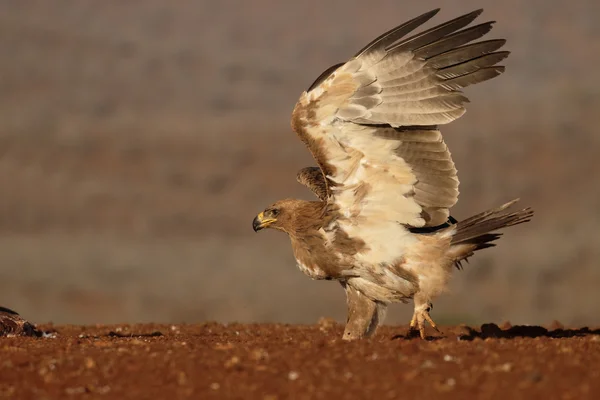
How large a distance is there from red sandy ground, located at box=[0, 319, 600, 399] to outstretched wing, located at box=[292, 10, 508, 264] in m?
1.64

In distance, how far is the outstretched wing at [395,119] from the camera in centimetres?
1012

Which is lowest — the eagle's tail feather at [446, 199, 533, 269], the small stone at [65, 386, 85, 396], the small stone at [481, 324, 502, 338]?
the small stone at [481, 324, 502, 338]

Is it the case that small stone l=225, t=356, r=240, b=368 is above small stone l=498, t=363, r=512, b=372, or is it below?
above

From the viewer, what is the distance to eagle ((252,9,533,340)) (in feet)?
33.4

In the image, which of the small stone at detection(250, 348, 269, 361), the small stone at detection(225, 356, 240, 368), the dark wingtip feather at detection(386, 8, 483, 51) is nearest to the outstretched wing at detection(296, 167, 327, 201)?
the dark wingtip feather at detection(386, 8, 483, 51)

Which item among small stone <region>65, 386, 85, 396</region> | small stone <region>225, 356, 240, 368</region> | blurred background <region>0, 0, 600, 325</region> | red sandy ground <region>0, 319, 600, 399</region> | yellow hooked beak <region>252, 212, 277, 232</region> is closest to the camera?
red sandy ground <region>0, 319, 600, 399</region>

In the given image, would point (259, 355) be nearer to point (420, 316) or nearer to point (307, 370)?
point (307, 370)

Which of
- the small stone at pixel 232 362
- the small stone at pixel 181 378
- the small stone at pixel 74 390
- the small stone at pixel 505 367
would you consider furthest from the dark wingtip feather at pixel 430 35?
the small stone at pixel 74 390

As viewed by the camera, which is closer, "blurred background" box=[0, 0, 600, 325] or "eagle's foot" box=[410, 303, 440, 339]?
"eagle's foot" box=[410, 303, 440, 339]

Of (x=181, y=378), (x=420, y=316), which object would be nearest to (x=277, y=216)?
(x=420, y=316)

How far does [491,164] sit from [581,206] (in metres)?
3.43

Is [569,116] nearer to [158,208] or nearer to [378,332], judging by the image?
[158,208]

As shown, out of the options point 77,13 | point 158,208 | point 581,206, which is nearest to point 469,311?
point 581,206

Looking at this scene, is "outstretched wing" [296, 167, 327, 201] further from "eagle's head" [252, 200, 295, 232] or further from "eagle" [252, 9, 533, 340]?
"eagle" [252, 9, 533, 340]
